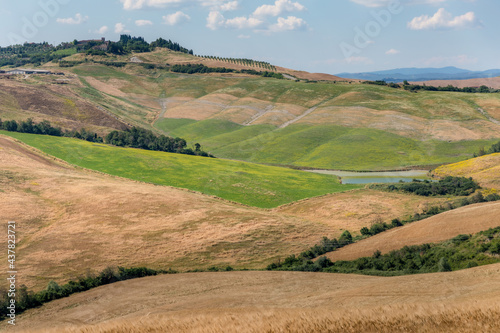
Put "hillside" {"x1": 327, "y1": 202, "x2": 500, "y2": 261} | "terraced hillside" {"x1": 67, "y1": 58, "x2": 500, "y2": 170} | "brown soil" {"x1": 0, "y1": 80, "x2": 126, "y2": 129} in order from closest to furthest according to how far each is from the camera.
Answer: "hillside" {"x1": 327, "y1": 202, "x2": 500, "y2": 261}
"terraced hillside" {"x1": 67, "y1": 58, "x2": 500, "y2": 170}
"brown soil" {"x1": 0, "y1": 80, "x2": 126, "y2": 129}

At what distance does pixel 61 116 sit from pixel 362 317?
137 meters

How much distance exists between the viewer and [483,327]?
51.8 ft

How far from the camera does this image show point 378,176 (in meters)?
102

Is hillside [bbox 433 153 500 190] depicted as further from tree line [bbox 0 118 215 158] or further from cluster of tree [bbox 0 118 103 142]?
cluster of tree [bbox 0 118 103 142]

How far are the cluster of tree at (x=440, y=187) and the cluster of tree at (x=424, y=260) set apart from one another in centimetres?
3920

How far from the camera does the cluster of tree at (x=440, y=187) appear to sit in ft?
260

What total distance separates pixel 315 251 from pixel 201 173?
4514cm

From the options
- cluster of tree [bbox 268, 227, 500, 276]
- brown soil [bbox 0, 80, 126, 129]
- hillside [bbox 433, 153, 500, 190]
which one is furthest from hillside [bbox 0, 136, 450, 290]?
brown soil [bbox 0, 80, 126, 129]

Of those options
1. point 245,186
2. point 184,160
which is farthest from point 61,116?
point 245,186

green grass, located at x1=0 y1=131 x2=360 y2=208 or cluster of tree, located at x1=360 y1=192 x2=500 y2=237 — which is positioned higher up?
green grass, located at x1=0 y1=131 x2=360 y2=208

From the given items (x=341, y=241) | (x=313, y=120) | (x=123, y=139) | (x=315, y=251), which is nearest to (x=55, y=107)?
(x=123, y=139)

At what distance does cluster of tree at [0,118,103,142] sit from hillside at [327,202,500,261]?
291ft

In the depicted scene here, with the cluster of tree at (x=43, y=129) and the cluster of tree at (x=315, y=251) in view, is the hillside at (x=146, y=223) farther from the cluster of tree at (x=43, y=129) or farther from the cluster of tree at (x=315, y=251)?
the cluster of tree at (x=43, y=129)

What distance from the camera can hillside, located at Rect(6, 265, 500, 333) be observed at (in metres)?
16.7
